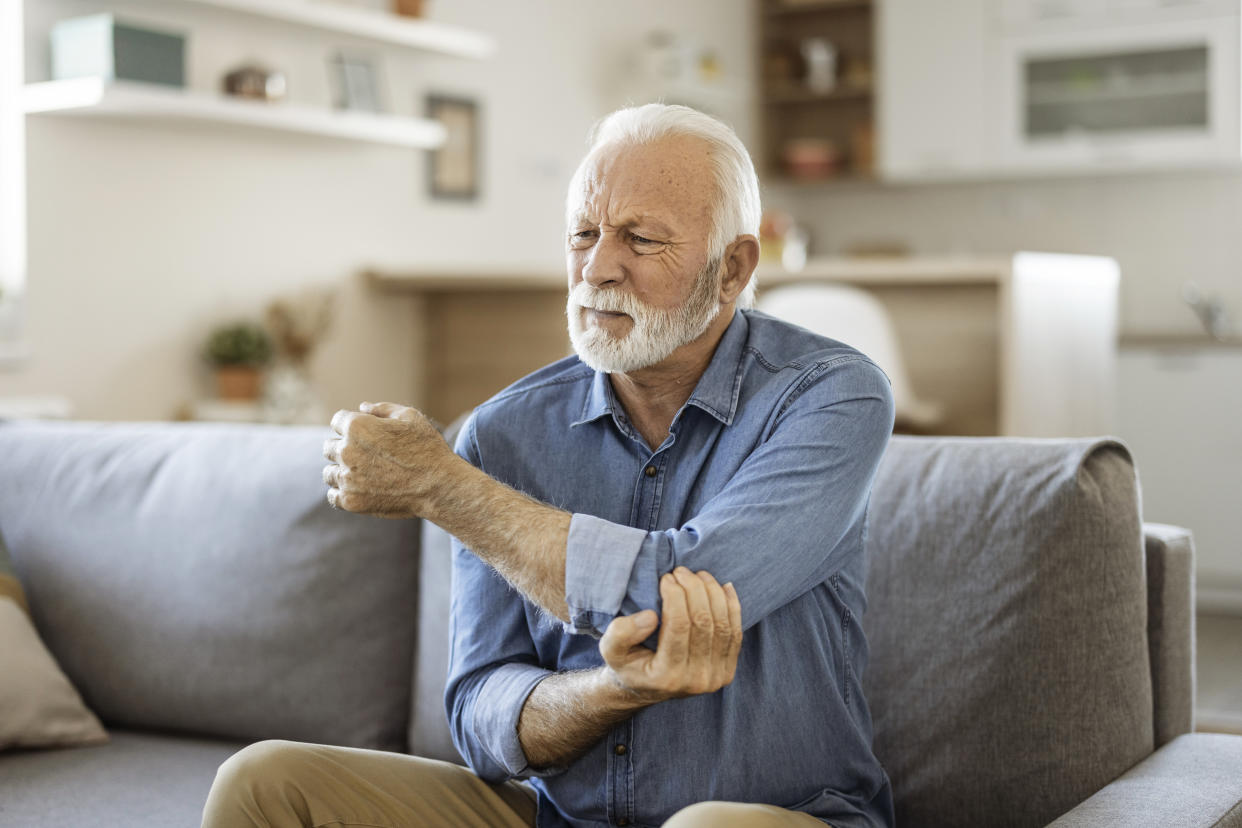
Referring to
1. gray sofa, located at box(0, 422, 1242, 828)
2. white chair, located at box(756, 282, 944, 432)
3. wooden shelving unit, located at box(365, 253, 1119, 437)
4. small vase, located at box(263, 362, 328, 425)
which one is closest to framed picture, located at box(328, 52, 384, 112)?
wooden shelving unit, located at box(365, 253, 1119, 437)

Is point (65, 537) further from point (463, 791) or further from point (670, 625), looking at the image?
point (670, 625)

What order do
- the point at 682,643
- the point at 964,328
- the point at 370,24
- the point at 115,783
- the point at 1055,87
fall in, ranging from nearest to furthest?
the point at 682,643 < the point at 115,783 < the point at 964,328 < the point at 370,24 < the point at 1055,87

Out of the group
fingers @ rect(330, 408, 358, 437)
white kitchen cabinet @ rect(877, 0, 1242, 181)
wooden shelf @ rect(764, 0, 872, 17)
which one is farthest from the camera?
wooden shelf @ rect(764, 0, 872, 17)

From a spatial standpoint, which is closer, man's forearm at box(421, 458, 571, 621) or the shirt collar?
man's forearm at box(421, 458, 571, 621)

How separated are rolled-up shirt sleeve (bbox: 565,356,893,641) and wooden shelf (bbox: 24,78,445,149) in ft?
8.09

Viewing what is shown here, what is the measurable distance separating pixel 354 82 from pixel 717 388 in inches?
121

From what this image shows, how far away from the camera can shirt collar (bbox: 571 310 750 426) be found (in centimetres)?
140

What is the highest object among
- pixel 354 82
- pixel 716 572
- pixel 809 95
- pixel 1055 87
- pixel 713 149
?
pixel 809 95

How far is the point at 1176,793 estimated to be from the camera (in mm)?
1306

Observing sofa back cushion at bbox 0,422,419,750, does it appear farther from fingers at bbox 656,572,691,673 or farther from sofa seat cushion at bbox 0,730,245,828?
fingers at bbox 656,572,691,673

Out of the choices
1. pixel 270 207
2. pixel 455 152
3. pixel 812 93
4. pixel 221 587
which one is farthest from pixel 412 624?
pixel 812 93

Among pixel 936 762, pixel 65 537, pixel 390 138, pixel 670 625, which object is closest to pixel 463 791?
pixel 670 625

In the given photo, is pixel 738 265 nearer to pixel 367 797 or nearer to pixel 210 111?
pixel 367 797

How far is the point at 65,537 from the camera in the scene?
2039 mm
